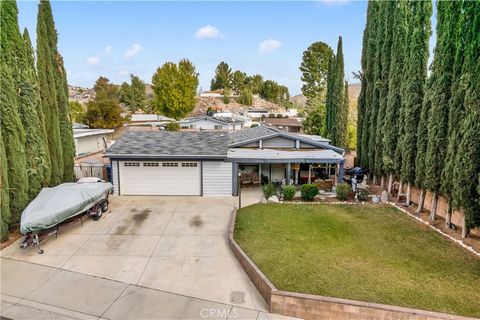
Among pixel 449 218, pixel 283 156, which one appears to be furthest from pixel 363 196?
pixel 283 156

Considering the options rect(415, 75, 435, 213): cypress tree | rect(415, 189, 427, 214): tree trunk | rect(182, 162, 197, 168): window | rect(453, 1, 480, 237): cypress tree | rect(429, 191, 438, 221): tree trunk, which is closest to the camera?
rect(453, 1, 480, 237): cypress tree

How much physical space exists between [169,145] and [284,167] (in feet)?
23.9

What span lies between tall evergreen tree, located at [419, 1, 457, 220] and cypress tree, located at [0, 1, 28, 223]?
52.3 ft

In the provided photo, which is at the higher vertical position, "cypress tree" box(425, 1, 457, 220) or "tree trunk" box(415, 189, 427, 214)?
"cypress tree" box(425, 1, 457, 220)

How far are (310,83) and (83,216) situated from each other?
56.6 meters

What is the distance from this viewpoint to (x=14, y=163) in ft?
35.4

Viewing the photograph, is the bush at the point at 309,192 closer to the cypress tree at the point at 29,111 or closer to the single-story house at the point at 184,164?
the single-story house at the point at 184,164

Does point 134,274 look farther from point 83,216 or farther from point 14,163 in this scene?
point 14,163

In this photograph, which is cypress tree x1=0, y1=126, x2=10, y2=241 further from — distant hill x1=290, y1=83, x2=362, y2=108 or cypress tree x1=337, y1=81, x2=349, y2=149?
distant hill x1=290, y1=83, x2=362, y2=108

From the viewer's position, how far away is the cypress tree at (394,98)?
15.2 meters

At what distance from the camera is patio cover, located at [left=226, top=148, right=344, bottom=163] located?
16.2 meters

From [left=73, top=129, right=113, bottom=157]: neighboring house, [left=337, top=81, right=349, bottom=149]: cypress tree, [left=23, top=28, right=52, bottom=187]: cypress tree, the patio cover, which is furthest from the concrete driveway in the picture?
[left=337, top=81, right=349, bottom=149]: cypress tree

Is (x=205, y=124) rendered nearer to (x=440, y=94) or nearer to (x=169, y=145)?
(x=169, y=145)

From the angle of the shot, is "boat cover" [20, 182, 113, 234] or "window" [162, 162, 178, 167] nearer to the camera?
"boat cover" [20, 182, 113, 234]
